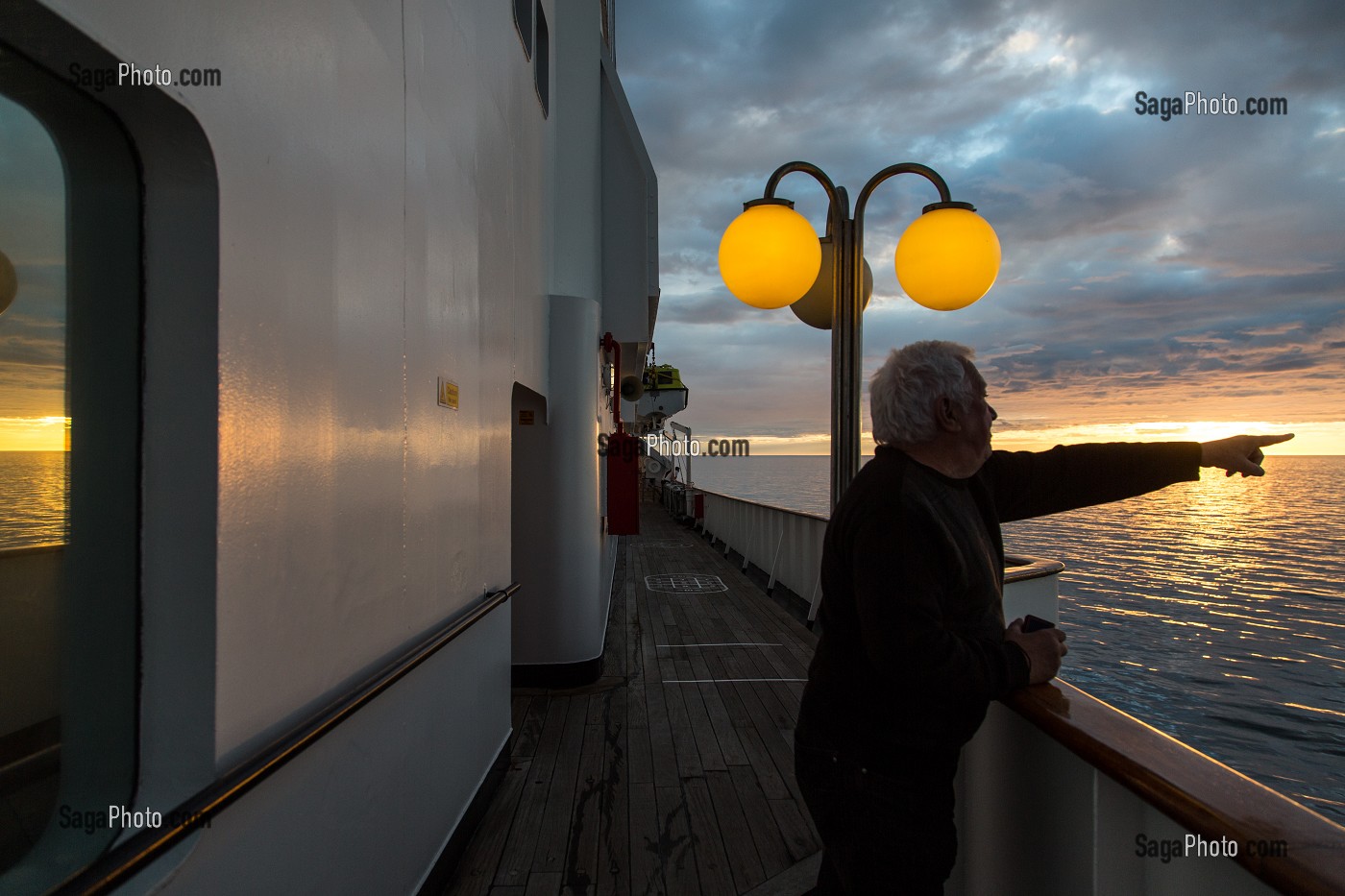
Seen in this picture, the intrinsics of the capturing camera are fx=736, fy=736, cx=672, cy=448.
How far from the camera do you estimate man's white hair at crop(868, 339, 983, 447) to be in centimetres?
160

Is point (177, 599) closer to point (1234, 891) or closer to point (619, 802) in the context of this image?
point (1234, 891)

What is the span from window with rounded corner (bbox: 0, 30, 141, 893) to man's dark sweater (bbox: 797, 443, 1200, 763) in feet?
4.47

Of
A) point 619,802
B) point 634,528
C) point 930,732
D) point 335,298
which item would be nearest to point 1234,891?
point 930,732

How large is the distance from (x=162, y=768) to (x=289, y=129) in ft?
4.36

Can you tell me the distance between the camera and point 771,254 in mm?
2629

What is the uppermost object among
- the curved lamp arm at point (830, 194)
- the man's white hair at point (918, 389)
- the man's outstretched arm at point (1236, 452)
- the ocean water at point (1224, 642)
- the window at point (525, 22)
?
the window at point (525, 22)

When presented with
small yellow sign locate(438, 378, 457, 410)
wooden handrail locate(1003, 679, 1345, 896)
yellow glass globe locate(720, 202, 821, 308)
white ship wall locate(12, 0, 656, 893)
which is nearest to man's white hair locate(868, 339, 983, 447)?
wooden handrail locate(1003, 679, 1345, 896)

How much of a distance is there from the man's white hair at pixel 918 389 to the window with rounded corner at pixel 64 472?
148 centimetres

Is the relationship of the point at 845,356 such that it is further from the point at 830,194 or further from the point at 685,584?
the point at 685,584

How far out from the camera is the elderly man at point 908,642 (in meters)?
1.46

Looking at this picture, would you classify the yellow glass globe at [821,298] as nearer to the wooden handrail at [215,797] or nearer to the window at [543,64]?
the wooden handrail at [215,797]

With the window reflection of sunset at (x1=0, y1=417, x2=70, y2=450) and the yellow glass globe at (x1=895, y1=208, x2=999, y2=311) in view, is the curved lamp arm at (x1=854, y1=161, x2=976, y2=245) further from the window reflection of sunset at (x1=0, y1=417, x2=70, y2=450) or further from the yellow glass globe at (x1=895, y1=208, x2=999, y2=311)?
the window reflection of sunset at (x1=0, y1=417, x2=70, y2=450)

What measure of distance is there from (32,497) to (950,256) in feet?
8.50

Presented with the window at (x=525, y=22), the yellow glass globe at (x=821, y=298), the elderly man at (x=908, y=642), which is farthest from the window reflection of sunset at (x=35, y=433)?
the window at (x=525, y=22)
